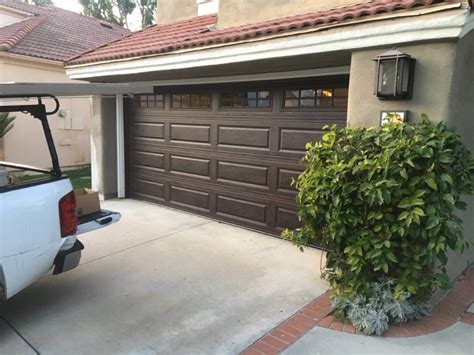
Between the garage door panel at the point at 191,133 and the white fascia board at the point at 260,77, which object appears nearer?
the white fascia board at the point at 260,77

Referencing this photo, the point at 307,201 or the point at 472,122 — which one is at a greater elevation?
the point at 472,122

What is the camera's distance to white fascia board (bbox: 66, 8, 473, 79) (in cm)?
337

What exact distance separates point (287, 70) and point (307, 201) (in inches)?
93.9

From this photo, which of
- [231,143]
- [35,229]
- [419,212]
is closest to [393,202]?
[419,212]

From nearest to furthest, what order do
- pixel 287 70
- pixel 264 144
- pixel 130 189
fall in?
pixel 287 70 → pixel 264 144 → pixel 130 189

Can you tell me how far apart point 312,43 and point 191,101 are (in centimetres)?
314

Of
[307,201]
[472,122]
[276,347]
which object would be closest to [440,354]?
[276,347]

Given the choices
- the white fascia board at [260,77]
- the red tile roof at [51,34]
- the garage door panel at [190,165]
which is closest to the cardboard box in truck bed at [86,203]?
the garage door panel at [190,165]

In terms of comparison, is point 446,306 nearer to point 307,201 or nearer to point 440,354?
point 440,354

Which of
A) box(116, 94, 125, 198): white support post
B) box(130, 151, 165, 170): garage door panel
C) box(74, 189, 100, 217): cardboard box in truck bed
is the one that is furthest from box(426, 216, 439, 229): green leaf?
box(116, 94, 125, 198): white support post

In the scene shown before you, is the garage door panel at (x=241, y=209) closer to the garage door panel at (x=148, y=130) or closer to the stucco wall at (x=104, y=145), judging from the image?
the garage door panel at (x=148, y=130)

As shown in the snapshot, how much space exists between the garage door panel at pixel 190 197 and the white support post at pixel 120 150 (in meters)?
1.40

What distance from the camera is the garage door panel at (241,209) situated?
6039 mm

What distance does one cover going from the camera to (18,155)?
38.7 feet
